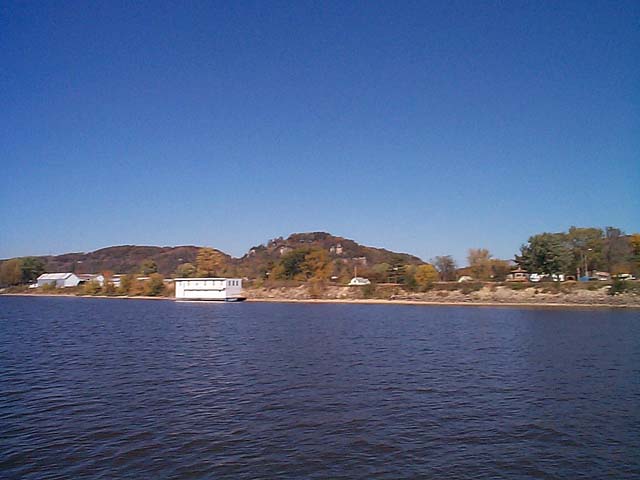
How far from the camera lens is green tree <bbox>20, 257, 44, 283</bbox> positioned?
14388cm

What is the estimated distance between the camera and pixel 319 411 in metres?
14.5

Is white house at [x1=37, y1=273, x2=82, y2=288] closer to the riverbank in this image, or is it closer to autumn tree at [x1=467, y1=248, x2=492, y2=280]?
the riverbank

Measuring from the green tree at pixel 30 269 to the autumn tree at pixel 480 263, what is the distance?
384 feet

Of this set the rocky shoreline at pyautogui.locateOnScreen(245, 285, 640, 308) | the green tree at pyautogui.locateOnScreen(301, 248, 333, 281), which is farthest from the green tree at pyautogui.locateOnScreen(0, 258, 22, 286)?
the green tree at pyautogui.locateOnScreen(301, 248, 333, 281)

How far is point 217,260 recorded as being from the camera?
126 meters

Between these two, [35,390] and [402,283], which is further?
[402,283]

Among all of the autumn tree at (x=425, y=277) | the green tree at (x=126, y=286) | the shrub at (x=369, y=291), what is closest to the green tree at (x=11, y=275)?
the green tree at (x=126, y=286)

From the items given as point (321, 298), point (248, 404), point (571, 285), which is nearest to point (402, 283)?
point (321, 298)

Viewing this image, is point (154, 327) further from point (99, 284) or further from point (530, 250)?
point (99, 284)

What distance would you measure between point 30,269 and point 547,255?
132 meters

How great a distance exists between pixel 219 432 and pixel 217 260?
115422 millimetres

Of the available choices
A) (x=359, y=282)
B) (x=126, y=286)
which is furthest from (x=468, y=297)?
(x=126, y=286)

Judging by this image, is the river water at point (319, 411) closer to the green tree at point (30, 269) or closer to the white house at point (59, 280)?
the white house at point (59, 280)

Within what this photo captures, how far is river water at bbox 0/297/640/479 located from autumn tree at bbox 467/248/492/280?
2707 inches
